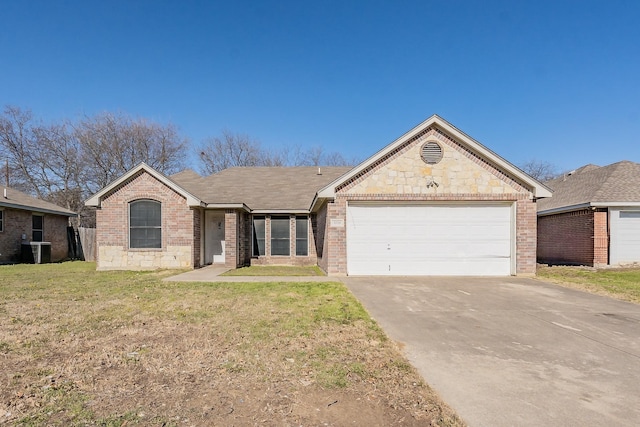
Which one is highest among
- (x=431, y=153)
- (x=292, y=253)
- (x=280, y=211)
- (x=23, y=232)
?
(x=431, y=153)

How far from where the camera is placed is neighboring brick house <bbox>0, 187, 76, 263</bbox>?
16.9 meters

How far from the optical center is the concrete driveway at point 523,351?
2.94m

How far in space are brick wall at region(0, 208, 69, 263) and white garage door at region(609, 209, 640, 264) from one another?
28617mm

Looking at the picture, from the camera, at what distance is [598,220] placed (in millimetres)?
13688

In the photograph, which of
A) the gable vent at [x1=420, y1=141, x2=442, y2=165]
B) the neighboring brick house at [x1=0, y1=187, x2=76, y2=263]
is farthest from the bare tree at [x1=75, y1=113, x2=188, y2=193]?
the gable vent at [x1=420, y1=141, x2=442, y2=165]

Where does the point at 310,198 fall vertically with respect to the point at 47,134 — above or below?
below

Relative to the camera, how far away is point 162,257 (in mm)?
13836

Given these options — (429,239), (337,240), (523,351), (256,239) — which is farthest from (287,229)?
(523,351)

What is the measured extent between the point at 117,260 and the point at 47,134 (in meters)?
24.1

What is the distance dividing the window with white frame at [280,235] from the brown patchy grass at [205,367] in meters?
8.95

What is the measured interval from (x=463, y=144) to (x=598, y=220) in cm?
746

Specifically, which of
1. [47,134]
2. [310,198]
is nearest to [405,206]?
[310,198]

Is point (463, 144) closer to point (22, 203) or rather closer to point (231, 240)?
point (231, 240)

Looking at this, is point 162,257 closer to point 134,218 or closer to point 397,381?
point 134,218
